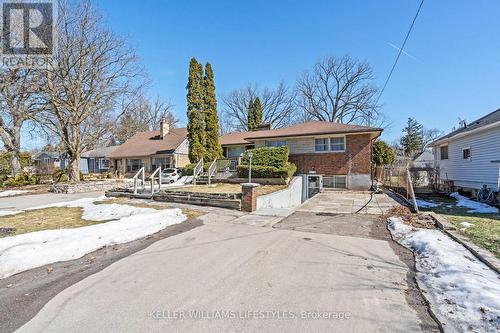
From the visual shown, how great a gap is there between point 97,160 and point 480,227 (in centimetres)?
4678

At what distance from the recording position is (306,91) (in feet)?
133

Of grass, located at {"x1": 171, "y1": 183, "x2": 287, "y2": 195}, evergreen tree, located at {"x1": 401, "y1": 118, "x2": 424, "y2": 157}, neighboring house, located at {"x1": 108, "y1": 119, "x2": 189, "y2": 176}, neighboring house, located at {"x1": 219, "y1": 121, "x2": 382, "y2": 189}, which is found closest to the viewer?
grass, located at {"x1": 171, "y1": 183, "x2": 287, "y2": 195}

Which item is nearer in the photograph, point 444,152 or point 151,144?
point 444,152

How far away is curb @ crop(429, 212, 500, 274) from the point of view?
13.9ft

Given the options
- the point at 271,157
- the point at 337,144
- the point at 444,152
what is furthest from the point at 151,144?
the point at 444,152

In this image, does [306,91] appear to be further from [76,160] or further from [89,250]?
[89,250]

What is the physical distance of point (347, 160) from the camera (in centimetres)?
1733

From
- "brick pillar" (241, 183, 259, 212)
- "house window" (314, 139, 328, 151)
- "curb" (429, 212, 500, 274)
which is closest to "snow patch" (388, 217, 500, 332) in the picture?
"curb" (429, 212, 500, 274)

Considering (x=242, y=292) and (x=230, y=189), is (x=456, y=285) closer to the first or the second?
(x=242, y=292)

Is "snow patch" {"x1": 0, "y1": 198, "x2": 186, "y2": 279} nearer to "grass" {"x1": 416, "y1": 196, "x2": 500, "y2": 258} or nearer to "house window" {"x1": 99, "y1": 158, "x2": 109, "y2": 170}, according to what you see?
"grass" {"x1": 416, "y1": 196, "x2": 500, "y2": 258}

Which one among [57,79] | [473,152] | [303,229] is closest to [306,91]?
[473,152]

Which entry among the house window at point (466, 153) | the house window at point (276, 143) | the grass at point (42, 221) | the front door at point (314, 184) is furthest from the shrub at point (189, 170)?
the house window at point (466, 153)

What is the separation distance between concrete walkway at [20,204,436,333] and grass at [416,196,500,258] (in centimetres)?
197

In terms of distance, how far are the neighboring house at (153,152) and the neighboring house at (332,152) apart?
1139cm
